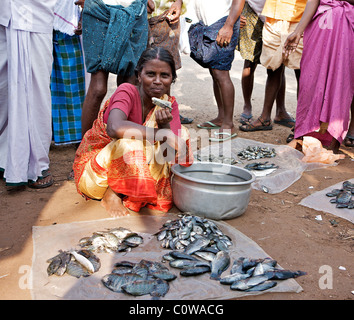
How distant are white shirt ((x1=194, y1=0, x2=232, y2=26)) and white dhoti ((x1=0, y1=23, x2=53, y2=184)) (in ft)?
6.71

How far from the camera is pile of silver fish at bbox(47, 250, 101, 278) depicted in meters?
2.20

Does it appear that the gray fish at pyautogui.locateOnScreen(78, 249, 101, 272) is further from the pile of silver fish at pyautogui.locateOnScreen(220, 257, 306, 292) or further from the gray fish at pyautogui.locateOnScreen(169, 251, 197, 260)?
the pile of silver fish at pyautogui.locateOnScreen(220, 257, 306, 292)

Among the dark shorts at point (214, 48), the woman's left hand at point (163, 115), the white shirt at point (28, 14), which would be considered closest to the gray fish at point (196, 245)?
the woman's left hand at point (163, 115)

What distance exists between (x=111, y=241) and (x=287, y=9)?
3423 millimetres

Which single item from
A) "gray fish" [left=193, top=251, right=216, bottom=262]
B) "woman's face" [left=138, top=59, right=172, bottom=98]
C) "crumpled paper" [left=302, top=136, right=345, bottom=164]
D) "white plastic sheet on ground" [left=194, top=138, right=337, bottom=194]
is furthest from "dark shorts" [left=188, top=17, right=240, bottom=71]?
"gray fish" [left=193, top=251, right=216, bottom=262]

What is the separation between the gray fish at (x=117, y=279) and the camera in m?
2.09

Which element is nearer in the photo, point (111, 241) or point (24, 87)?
point (111, 241)

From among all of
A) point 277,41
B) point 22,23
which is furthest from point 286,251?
point 277,41

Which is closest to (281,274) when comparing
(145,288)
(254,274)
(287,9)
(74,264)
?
(254,274)

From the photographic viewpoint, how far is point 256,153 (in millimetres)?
4328

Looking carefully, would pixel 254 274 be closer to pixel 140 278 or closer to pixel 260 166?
pixel 140 278

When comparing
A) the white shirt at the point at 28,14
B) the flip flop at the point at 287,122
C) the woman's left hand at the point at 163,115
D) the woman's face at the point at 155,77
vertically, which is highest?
the white shirt at the point at 28,14

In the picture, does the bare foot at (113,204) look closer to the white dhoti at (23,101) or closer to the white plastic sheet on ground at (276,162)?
the white dhoti at (23,101)

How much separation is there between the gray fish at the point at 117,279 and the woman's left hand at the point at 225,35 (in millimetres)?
3194
